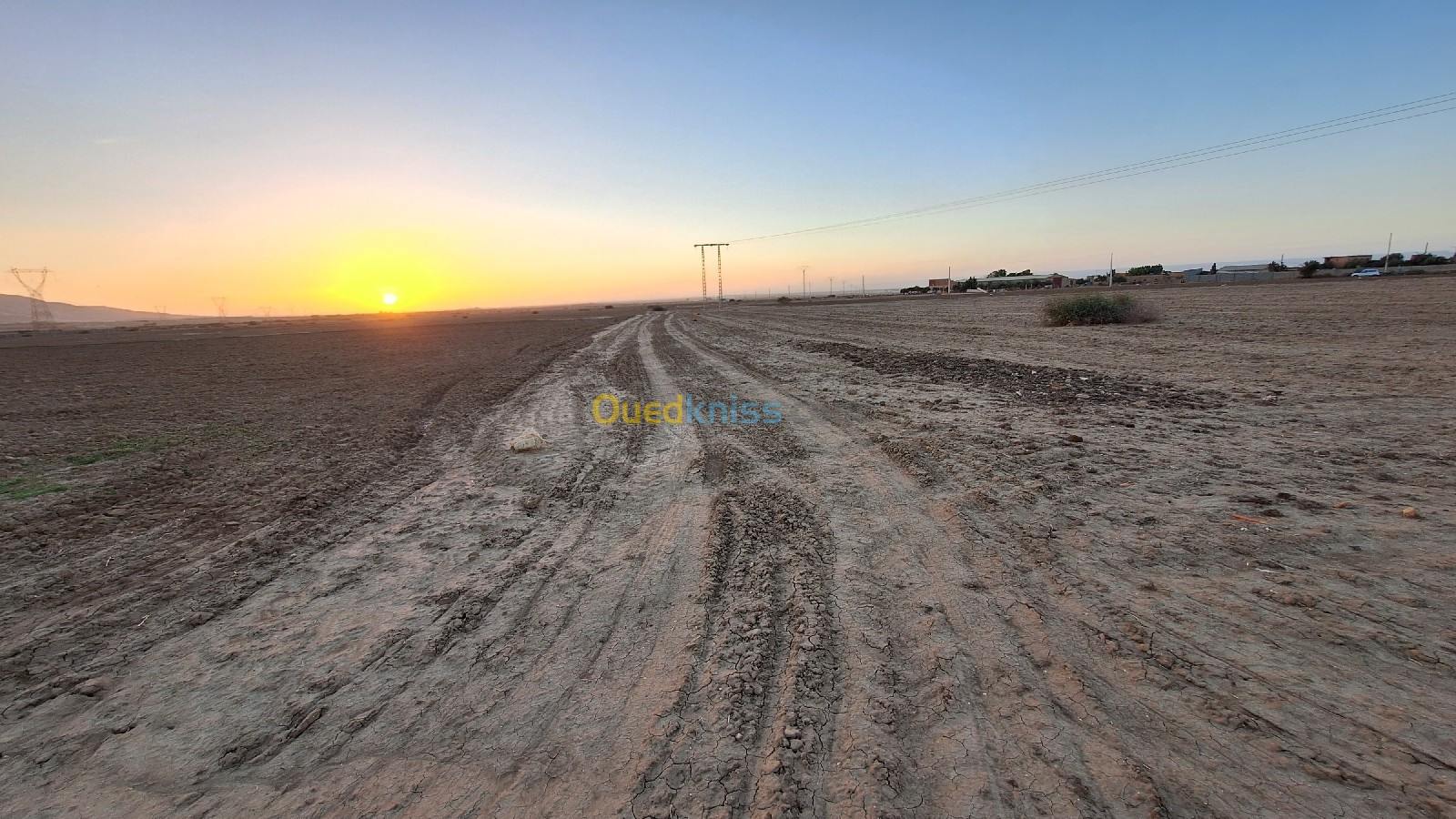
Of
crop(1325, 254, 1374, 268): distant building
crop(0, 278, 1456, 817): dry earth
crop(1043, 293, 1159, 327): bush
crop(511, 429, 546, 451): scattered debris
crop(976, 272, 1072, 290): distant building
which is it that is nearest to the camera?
crop(0, 278, 1456, 817): dry earth

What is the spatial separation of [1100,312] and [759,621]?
70.2 ft

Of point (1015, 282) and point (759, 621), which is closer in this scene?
point (759, 621)

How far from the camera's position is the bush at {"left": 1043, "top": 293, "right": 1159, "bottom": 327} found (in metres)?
19.3

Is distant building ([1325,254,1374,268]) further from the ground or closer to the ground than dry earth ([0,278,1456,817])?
further from the ground

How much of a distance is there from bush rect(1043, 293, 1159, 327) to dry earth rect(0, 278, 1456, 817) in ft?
44.3

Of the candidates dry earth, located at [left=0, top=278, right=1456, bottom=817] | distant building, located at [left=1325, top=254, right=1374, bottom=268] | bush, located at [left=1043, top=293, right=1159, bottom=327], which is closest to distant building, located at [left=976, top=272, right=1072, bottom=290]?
distant building, located at [left=1325, top=254, right=1374, bottom=268]

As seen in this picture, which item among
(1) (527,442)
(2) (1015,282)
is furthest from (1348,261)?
(1) (527,442)

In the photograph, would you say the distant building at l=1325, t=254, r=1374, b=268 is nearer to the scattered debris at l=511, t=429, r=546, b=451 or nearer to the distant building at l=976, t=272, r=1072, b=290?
the distant building at l=976, t=272, r=1072, b=290

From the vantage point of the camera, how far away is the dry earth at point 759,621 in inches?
76.1

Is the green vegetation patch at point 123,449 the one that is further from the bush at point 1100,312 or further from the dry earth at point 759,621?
the bush at point 1100,312

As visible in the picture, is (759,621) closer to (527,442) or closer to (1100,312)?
(527,442)

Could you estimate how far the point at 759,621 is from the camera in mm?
2902

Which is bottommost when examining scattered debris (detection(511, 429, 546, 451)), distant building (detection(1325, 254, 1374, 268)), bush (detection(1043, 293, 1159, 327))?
scattered debris (detection(511, 429, 546, 451))

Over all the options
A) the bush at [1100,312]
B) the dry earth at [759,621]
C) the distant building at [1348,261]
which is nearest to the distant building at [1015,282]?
the distant building at [1348,261]
